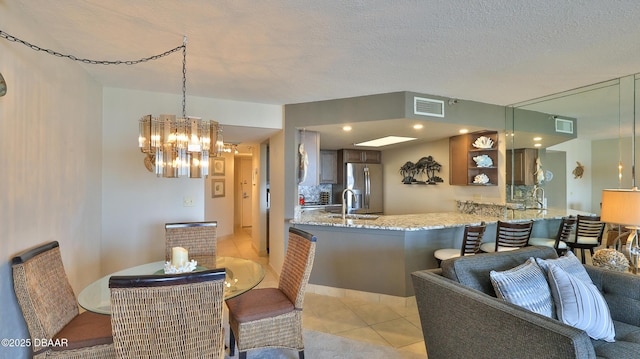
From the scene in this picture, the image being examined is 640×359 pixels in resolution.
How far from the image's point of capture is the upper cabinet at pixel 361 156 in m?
6.01

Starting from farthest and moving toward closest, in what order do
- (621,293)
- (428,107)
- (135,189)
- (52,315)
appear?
(428,107) → (135,189) → (621,293) → (52,315)

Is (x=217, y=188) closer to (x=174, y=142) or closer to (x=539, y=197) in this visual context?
(x=174, y=142)

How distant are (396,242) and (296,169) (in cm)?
155

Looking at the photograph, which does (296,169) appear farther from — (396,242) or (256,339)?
(256,339)

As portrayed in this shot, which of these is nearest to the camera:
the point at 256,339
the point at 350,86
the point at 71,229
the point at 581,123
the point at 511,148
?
the point at 256,339

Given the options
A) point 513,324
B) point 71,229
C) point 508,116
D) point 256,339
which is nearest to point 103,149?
point 71,229

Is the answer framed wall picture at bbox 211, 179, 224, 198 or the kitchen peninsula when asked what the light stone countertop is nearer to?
the kitchen peninsula

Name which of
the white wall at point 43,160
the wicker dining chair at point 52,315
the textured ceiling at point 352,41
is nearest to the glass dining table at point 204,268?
the wicker dining chair at point 52,315

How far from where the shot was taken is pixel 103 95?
3125 mm

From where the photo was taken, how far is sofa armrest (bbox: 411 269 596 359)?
1.14 metres

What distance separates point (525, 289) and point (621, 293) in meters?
0.84

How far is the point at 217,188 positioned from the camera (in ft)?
22.9


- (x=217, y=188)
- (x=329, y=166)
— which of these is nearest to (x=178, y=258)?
(x=329, y=166)

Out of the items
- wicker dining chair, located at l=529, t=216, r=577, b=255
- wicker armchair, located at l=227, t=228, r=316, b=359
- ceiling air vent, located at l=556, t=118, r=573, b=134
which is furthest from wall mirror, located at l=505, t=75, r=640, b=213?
wicker armchair, located at l=227, t=228, r=316, b=359
